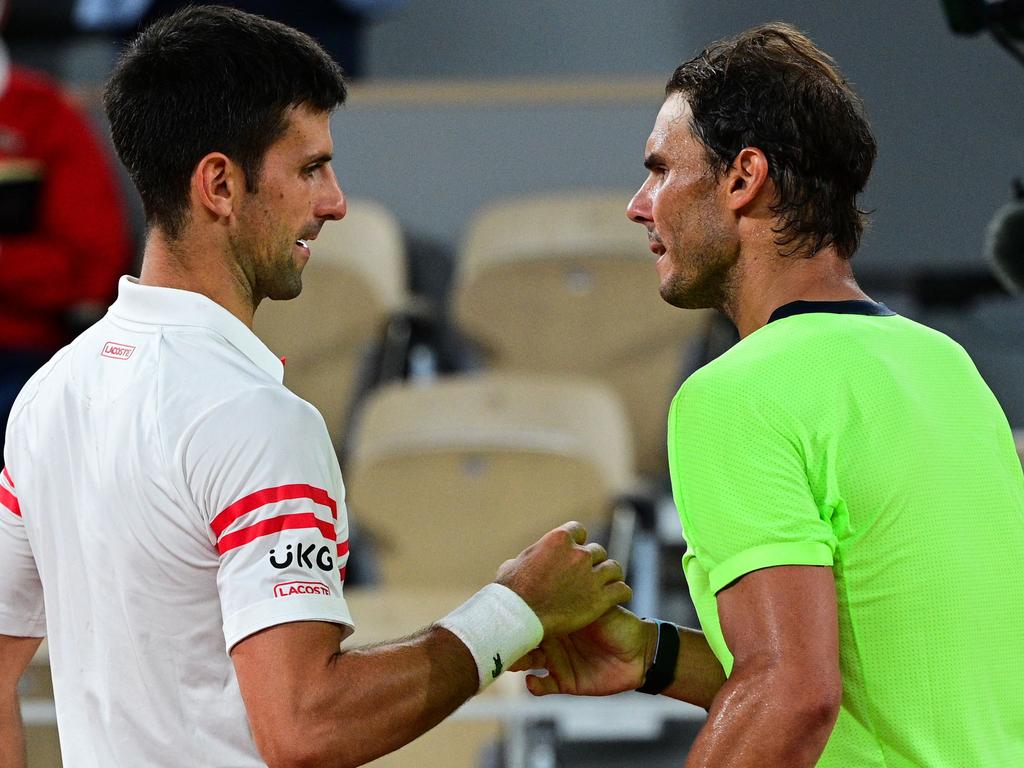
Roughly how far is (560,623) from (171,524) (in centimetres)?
52

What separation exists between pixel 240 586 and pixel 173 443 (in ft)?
0.53

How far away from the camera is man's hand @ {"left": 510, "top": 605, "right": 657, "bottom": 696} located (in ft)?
6.47

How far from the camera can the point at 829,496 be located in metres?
1.49

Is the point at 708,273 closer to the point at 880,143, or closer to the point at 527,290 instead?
the point at 527,290

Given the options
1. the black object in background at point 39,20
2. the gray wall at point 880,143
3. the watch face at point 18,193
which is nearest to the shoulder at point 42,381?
the watch face at point 18,193

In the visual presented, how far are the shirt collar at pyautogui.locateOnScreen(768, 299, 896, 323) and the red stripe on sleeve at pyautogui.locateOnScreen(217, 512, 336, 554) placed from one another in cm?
54

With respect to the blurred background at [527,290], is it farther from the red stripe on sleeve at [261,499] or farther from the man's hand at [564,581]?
the red stripe on sleeve at [261,499]

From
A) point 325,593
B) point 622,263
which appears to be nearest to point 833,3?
point 622,263

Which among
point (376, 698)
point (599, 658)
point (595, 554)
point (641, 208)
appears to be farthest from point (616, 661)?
point (641, 208)

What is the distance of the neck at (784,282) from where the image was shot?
5.51ft

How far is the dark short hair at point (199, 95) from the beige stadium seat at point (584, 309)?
2.50 metres

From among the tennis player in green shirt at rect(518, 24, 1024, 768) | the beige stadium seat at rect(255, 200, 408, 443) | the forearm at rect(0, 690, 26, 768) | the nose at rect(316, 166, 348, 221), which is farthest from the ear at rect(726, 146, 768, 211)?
the beige stadium seat at rect(255, 200, 408, 443)

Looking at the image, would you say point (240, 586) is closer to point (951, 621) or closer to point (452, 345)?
point (951, 621)

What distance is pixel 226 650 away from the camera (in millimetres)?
1599
